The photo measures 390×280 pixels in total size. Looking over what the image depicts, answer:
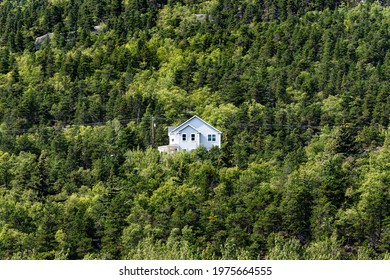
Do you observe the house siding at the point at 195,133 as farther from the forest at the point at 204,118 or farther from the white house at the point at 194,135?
the forest at the point at 204,118

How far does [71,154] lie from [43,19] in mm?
37908

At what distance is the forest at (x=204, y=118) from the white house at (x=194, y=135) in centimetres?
99

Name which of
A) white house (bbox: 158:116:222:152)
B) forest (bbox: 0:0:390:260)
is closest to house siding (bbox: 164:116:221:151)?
white house (bbox: 158:116:222:152)

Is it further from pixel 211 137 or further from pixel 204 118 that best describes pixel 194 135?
pixel 204 118

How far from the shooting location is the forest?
4922 cm

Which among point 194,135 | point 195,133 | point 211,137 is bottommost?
point 211,137

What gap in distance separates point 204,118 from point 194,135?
5232mm

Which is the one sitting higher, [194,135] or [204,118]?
[194,135]

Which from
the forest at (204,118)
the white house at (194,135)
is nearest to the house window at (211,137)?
the white house at (194,135)

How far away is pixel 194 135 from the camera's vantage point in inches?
2511

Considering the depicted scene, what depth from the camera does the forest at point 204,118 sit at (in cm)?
4922

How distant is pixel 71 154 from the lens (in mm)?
61281

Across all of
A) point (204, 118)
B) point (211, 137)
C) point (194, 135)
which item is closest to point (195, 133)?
point (194, 135)

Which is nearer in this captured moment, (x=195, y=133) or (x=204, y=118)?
(x=195, y=133)
